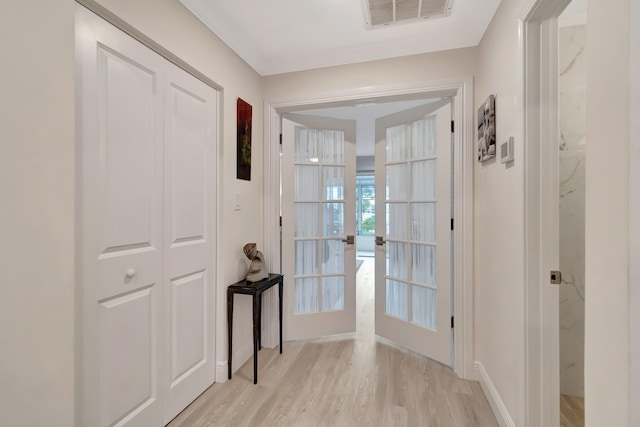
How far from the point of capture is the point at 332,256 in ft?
9.09

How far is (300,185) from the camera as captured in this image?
2678mm

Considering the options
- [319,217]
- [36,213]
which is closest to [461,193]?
[319,217]

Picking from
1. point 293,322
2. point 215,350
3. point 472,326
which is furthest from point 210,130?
point 472,326

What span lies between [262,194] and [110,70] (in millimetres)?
1430

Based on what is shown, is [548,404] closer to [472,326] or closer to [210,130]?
[472,326]

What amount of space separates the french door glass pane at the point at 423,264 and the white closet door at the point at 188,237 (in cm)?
161

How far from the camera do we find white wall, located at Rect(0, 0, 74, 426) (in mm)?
854

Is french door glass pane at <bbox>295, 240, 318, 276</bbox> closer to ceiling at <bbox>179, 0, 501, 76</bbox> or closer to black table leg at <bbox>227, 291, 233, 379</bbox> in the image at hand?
black table leg at <bbox>227, 291, 233, 379</bbox>

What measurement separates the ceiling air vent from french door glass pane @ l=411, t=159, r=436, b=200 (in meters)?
0.99

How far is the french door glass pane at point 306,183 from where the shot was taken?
267 centimetres

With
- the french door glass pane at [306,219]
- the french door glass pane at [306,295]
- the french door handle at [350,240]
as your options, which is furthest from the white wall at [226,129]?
the french door handle at [350,240]

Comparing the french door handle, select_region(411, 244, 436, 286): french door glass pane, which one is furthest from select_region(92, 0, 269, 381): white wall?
select_region(411, 244, 436, 286): french door glass pane

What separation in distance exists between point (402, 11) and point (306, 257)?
2.00 m

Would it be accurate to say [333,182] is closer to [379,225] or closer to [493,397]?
[379,225]
